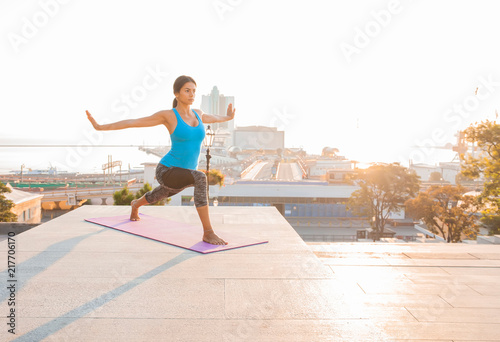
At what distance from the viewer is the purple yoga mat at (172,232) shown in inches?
155

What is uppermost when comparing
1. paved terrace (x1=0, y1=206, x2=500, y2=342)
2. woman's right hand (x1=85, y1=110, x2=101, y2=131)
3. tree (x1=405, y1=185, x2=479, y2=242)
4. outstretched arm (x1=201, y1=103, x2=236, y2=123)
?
outstretched arm (x1=201, y1=103, x2=236, y2=123)

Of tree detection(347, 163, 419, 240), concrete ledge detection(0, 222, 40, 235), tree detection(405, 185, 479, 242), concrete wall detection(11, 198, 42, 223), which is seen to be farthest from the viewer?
tree detection(347, 163, 419, 240)

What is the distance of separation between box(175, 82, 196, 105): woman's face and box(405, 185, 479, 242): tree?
12.9m

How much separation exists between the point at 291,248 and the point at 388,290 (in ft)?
3.05

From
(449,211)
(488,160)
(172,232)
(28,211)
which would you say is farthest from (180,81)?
(28,211)

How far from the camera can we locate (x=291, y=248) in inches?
153

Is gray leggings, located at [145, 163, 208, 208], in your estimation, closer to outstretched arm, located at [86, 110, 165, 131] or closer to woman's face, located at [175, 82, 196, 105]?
outstretched arm, located at [86, 110, 165, 131]

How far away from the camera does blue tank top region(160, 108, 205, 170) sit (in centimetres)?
420

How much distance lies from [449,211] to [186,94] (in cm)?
1405

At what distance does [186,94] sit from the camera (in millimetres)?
4254

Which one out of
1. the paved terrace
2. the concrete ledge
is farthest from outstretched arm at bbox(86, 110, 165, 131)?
the concrete ledge

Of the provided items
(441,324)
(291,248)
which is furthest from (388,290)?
(291,248)

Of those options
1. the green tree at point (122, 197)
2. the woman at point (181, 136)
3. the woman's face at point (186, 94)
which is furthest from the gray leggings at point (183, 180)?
the green tree at point (122, 197)

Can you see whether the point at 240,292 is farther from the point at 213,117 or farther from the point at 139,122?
the point at 213,117
